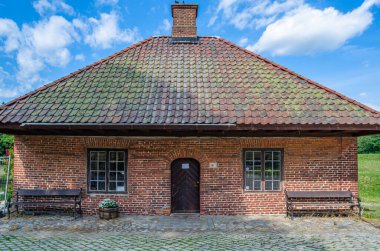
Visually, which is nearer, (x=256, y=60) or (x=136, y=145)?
(x=136, y=145)

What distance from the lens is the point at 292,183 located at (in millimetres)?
10125

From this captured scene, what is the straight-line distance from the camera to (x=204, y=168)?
33.2 feet

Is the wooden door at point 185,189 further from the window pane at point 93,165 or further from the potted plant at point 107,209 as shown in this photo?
the window pane at point 93,165

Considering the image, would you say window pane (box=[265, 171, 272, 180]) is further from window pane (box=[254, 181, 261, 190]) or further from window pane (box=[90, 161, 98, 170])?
window pane (box=[90, 161, 98, 170])

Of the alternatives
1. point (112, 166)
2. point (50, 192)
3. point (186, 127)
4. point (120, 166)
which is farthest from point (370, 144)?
point (50, 192)

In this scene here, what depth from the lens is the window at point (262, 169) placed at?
1024 cm

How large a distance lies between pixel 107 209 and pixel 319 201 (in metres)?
6.49

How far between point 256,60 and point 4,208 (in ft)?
32.7

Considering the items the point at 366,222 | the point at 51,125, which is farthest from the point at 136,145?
the point at 366,222

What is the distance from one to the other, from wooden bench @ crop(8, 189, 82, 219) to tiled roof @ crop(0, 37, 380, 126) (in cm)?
228

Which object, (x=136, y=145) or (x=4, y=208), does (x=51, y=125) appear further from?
(x=4, y=208)

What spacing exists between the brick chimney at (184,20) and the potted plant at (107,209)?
747 centimetres

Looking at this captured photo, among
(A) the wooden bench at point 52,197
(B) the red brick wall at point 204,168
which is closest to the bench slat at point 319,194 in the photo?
(B) the red brick wall at point 204,168

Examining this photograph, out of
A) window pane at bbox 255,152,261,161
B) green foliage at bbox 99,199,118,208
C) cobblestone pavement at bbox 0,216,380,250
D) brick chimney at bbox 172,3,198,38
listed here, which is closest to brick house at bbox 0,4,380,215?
window pane at bbox 255,152,261,161
